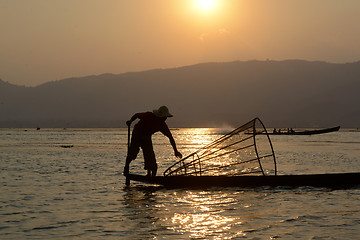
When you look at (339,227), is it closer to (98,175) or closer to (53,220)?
(53,220)

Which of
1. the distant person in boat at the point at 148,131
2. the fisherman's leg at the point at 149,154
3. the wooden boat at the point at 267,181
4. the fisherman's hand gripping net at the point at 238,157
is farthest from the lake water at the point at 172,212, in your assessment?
the fisherman's hand gripping net at the point at 238,157

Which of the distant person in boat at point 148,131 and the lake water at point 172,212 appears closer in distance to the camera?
the lake water at point 172,212

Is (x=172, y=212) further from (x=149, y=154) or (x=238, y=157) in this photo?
(x=238, y=157)

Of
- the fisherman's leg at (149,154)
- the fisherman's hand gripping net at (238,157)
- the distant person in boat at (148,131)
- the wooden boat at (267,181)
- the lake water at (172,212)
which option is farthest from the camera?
the fisherman's hand gripping net at (238,157)

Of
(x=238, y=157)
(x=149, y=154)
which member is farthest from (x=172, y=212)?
(x=238, y=157)

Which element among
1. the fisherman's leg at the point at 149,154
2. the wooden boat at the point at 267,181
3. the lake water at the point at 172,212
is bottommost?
the lake water at the point at 172,212

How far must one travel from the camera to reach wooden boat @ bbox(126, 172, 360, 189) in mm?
15266

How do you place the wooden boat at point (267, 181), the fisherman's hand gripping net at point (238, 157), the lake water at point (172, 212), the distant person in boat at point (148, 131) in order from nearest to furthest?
the lake water at point (172, 212) < the wooden boat at point (267, 181) < the distant person in boat at point (148, 131) < the fisherman's hand gripping net at point (238, 157)

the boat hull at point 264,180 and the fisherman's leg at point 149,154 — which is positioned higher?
the fisherman's leg at point 149,154

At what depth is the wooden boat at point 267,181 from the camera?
15.3 metres

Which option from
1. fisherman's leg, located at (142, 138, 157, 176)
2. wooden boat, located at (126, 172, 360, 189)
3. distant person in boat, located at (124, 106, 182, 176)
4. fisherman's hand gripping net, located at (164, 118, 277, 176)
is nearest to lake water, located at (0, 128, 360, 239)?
wooden boat, located at (126, 172, 360, 189)

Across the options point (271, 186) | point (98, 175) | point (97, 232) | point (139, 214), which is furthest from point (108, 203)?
point (98, 175)

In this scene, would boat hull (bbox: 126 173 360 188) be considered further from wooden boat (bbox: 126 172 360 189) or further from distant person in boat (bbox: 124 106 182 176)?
distant person in boat (bbox: 124 106 182 176)

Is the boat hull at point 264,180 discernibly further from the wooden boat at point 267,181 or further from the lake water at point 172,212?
the lake water at point 172,212
